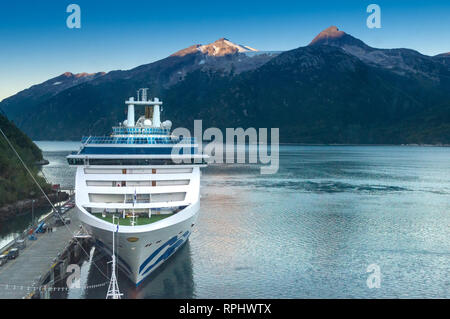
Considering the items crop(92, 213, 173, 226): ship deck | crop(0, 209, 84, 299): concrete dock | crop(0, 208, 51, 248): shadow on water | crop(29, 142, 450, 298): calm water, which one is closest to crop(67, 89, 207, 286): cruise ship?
crop(92, 213, 173, 226): ship deck

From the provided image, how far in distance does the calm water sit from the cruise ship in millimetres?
2484

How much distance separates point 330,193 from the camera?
77688mm

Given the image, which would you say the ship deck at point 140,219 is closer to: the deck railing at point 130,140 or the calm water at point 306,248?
the calm water at point 306,248

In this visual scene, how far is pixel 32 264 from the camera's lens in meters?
29.9

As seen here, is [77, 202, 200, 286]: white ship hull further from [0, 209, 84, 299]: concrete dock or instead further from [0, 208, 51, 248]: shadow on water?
[0, 208, 51, 248]: shadow on water

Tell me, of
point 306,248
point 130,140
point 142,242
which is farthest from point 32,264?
point 306,248

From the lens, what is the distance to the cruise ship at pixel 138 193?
2817 cm

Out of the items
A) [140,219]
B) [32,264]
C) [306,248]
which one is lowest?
[306,248]

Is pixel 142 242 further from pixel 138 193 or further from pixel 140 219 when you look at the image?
pixel 138 193

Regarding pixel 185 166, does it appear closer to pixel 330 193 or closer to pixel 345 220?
pixel 345 220

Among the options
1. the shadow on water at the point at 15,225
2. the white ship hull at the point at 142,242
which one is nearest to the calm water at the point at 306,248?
the white ship hull at the point at 142,242

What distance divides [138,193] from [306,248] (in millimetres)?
17134
